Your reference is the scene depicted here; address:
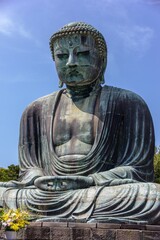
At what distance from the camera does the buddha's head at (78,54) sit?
467 inches

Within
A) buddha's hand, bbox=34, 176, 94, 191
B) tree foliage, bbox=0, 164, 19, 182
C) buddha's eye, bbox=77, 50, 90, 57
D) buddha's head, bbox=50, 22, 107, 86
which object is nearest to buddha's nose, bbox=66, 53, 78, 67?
buddha's head, bbox=50, 22, 107, 86

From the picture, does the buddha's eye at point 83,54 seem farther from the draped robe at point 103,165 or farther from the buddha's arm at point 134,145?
the buddha's arm at point 134,145

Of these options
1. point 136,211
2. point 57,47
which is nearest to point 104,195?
point 136,211

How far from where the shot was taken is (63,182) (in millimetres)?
10461

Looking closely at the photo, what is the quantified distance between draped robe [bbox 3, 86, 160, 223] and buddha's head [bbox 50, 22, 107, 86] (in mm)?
485

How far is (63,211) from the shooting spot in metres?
10.2

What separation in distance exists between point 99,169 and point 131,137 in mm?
990

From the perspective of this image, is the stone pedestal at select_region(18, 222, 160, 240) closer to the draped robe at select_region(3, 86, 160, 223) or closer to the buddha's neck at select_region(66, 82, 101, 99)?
the draped robe at select_region(3, 86, 160, 223)

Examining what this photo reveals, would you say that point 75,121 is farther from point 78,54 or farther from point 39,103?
point 78,54

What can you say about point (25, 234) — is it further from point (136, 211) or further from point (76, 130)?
point (76, 130)

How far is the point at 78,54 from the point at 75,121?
4.61 feet

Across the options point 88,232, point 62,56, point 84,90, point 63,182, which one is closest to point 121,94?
point 84,90

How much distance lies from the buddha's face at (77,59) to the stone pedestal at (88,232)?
4055 millimetres

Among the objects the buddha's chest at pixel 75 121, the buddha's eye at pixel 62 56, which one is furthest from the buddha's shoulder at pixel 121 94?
the buddha's eye at pixel 62 56
